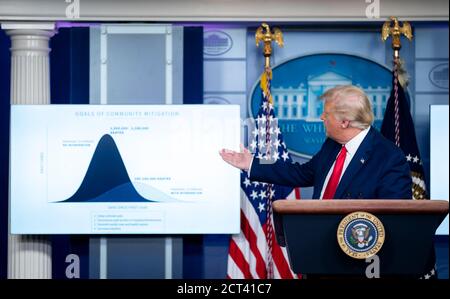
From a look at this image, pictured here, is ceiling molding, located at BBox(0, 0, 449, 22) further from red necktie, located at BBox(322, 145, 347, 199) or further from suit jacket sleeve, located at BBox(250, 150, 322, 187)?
red necktie, located at BBox(322, 145, 347, 199)

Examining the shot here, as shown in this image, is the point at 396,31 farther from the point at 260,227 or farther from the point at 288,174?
the point at 260,227

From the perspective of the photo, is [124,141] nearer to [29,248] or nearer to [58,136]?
[58,136]

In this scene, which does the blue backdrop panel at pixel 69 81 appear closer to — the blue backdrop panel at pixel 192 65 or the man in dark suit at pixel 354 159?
the blue backdrop panel at pixel 192 65

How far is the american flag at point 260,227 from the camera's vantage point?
18.4 feet

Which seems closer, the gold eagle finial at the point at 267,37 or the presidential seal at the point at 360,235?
the presidential seal at the point at 360,235

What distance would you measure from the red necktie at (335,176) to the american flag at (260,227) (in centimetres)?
105

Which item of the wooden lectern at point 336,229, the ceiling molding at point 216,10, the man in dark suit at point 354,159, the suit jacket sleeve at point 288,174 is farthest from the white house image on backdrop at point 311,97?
the wooden lectern at point 336,229

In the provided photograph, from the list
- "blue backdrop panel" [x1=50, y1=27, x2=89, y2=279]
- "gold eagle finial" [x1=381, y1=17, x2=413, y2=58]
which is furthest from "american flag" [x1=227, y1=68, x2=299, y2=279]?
"blue backdrop panel" [x1=50, y1=27, x2=89, y2=279]

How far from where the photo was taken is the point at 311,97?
19.4ft

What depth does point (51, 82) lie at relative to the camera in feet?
19.1

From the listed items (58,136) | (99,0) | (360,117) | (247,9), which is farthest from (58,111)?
(360,117)

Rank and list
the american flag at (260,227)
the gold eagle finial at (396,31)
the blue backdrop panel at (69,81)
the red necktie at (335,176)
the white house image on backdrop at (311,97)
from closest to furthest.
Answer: the red necktie at (335,176), the gold eagle finial at (396,31), the american flag at (260,227), the blue backdrop panel at (69,81), the white house image on backdrop at (311,97)

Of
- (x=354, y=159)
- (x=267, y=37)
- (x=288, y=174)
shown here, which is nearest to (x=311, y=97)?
(x=267, y=37)

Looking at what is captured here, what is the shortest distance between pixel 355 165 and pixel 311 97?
5.21 ft
